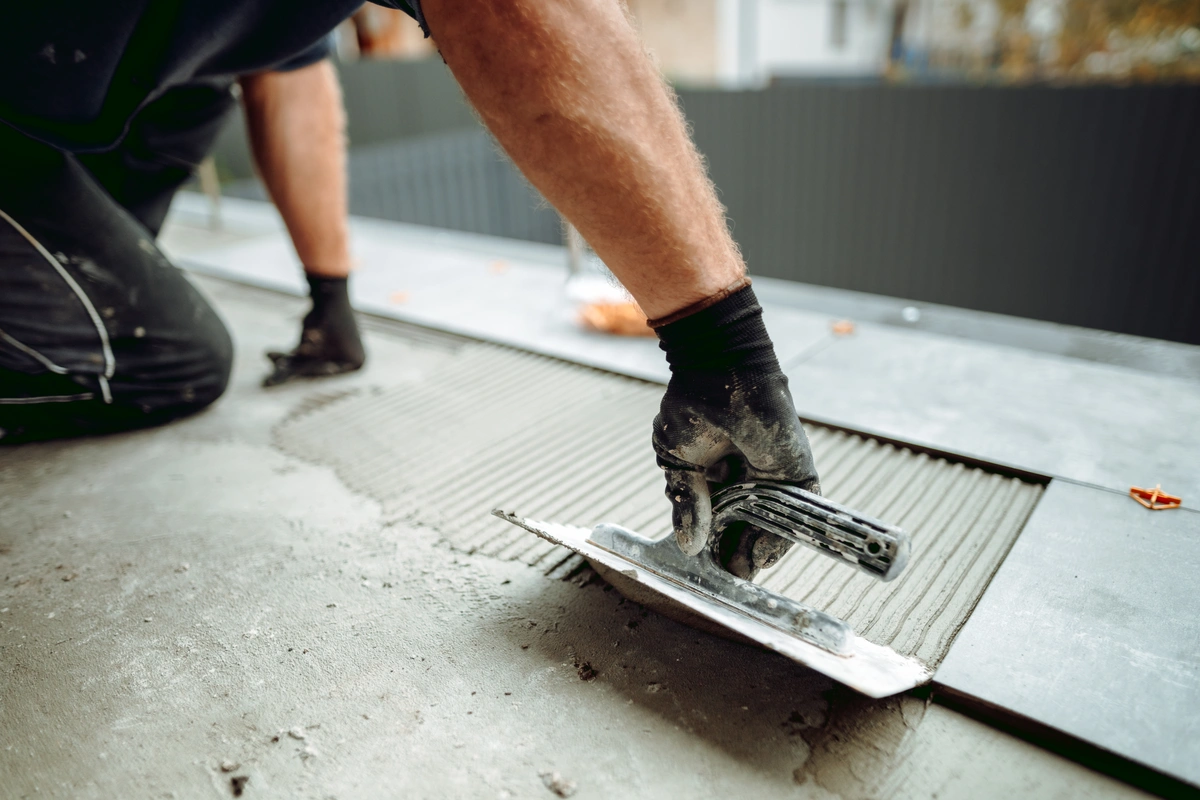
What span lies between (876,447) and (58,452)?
1.62 meters

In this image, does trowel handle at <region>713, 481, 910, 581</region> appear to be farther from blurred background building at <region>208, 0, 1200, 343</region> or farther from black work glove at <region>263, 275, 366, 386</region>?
black work glove at <region>263, 275, 366, 386</region>

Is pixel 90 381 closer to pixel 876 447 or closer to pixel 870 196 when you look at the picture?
pixel 876 447

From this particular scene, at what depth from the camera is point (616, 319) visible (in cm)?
207

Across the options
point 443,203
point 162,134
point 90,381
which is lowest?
point 443,203

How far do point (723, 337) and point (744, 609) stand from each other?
337 millimetres

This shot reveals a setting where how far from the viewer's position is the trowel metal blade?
845 millimetres

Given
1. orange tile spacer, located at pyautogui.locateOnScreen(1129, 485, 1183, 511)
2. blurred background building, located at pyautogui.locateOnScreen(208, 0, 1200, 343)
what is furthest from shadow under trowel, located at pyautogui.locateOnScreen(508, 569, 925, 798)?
blurred background building, located at pyautogui.locateOnScreen(208, 0, 1200, 343)

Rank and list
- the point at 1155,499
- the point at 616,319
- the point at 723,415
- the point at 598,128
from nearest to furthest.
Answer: the point at 598,128, the point at 723,415, the point at 1155,499, the point at 616,319

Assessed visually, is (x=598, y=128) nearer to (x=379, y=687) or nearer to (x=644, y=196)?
(x=644, y=196)

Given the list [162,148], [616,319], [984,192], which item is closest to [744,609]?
[616,319]

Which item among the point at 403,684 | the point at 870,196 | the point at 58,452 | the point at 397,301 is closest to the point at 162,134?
the point at 58,452

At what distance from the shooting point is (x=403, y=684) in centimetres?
93

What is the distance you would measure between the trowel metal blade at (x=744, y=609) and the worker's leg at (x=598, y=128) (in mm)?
355

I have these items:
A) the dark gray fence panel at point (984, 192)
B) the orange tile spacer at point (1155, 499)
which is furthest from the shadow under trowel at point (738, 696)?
the dark gray fence panel at point (984, 192)
